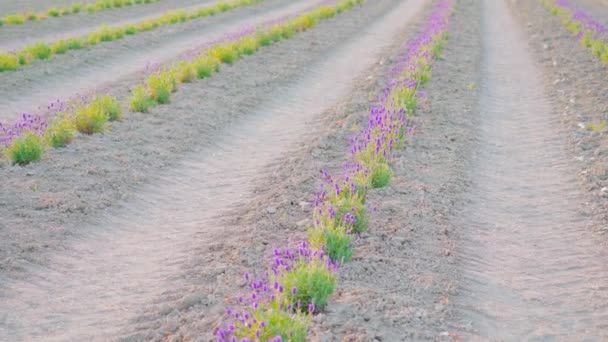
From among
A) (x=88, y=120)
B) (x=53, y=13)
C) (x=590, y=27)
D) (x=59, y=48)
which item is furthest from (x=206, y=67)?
(x=590, y=27)

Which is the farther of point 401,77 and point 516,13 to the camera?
point 516,13

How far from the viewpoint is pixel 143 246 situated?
20.9 feet

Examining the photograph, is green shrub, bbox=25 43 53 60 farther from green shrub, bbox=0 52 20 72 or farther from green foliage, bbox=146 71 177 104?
green foliage, bbox=146 71 177 104

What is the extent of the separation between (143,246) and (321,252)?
7.64 feet

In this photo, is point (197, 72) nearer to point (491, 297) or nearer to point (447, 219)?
point (447, 219)

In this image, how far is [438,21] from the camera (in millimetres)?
24453

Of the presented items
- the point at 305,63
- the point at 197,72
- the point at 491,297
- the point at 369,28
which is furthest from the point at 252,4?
the point at 491,297

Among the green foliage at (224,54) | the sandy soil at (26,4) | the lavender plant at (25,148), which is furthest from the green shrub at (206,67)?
the sandy soil at (26,4)

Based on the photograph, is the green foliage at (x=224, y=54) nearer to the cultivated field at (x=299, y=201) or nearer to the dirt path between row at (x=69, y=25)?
the cultivated field at (x=299, y=201)

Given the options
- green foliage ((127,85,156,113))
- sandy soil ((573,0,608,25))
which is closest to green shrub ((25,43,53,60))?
green foliage ((127,85,156,113))

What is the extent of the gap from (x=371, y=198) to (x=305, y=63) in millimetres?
9859

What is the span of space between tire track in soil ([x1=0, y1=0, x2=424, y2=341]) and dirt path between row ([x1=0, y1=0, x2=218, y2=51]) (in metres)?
10.5

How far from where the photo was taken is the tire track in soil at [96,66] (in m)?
12.2

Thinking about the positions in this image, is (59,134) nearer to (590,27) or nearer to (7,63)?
(7,63)
